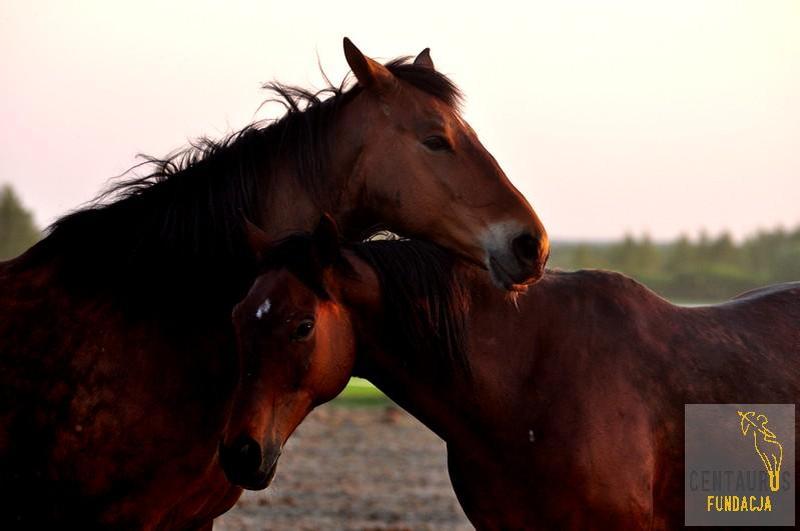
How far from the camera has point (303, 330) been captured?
4133mm

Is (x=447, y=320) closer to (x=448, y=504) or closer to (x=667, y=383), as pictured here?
(x=667, y=383)

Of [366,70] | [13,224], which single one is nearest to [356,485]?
[366,70]

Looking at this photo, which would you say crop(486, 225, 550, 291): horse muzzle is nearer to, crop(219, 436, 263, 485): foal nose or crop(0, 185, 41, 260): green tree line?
crop(219, 436, 263, 485): foal nose

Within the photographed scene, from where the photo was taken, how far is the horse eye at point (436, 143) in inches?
183

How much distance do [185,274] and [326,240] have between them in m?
0.76

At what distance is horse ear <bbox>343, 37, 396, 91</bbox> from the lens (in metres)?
4.70

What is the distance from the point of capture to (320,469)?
1159 centimetres

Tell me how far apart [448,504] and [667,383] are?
5567mm

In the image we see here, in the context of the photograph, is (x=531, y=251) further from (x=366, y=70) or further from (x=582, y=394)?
(x=366, y=70)

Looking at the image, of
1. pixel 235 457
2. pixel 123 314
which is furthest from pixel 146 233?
pixel 235 457

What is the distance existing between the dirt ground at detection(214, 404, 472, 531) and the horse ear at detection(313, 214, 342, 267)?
2.48 meters

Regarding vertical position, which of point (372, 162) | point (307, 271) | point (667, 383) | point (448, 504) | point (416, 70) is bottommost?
point (448, 504)

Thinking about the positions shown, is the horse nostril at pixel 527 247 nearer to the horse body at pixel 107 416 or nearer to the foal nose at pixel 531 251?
the foal nose at pixel 531 251

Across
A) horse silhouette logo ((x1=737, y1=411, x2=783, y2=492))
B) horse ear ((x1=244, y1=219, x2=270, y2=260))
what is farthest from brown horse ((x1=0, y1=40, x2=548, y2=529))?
horse silhouette logo ((x1=737, y1=411, x2=783, y2=492))
